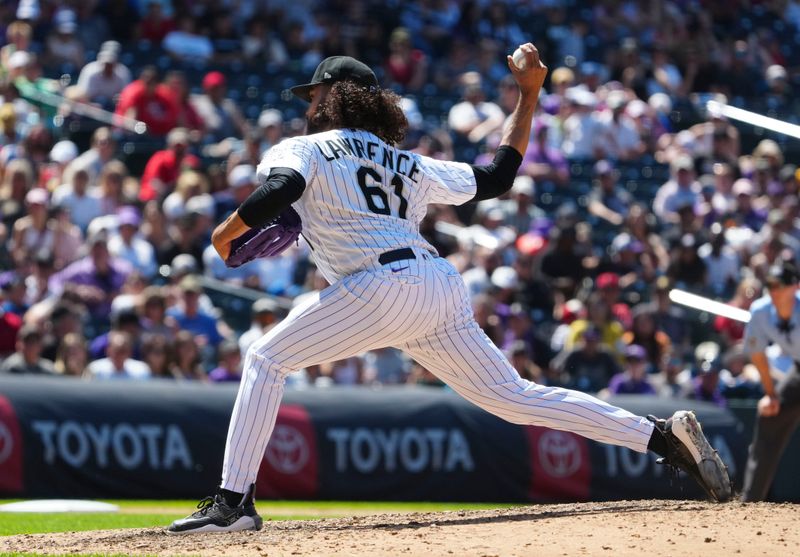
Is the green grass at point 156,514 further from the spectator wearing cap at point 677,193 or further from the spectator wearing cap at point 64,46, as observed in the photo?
the spectator wearing cap at point 64,46

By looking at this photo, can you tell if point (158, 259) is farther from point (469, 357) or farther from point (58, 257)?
point (469, 357)

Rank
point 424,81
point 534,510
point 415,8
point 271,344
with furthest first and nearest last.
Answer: point 415,8
point 424,81
point 534,510
point 271,344

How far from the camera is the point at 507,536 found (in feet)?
18.7

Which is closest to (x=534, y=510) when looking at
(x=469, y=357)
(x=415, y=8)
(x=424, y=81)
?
(x=469, y=357)

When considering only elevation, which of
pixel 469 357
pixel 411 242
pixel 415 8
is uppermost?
pixel 415 8

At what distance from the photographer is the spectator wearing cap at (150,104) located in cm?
1541

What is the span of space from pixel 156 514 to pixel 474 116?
8.86 metres

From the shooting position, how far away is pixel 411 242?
5.89 meters

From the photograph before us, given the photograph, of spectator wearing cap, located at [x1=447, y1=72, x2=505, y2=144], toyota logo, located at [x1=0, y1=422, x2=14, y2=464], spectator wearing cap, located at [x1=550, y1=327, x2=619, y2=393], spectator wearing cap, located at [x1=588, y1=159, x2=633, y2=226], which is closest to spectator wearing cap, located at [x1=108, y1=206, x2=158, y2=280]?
toyota logo, located at [x1=0, y1=422, x2=14, y2=464]

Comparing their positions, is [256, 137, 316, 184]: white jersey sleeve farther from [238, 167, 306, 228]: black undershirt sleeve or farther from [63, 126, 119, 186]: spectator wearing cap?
[63, 126, 119, 186]: spectator wearing cap

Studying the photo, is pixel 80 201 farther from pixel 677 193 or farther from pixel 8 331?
pixel 677 193

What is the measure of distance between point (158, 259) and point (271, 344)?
8.17 m

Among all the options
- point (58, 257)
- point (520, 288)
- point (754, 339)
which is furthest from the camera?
point (520, 288)

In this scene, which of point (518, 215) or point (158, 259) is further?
point (518, 215)
